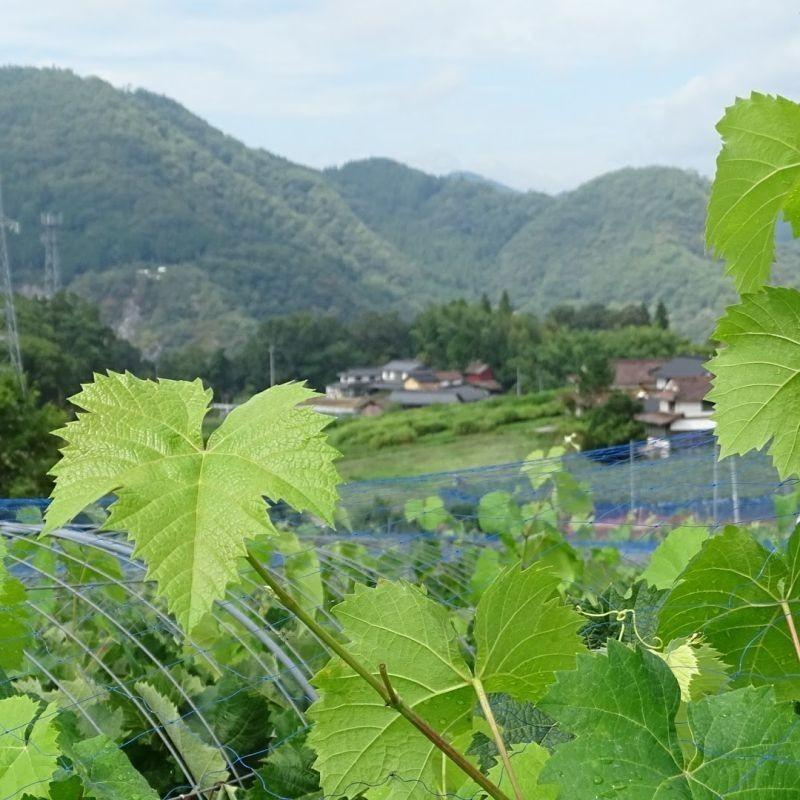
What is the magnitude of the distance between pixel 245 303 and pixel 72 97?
12978 mm

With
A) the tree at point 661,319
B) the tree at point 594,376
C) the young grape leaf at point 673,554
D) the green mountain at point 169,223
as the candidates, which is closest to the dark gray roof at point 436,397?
the tree at point 594,376

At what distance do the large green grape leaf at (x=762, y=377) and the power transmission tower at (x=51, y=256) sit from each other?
30495 millimetres

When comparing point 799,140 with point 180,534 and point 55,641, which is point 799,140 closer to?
point 180,534

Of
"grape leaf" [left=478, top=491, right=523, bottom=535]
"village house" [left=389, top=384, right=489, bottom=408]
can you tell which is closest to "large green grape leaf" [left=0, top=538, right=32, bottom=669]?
"grape leaf" [left=478, top=491, right=523, bottom=535]

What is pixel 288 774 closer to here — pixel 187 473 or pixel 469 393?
pixel 187 473

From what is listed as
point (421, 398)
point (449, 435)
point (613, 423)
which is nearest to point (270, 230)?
point (421, 398)

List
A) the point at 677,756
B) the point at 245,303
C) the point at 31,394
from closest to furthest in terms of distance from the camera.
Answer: the point at 677,756, the point at 31,394, the point at 245,303

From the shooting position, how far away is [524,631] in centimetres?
31

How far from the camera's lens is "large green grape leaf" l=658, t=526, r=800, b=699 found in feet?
1.06

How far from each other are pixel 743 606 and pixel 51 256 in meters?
32.0

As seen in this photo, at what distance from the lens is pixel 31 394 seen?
17.0 m

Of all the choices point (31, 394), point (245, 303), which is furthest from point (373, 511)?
point (245, 303)

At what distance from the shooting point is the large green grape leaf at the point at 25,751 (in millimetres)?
349

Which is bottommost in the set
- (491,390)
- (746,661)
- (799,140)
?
(491,390)
